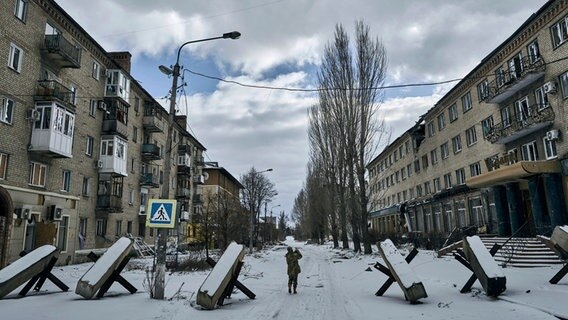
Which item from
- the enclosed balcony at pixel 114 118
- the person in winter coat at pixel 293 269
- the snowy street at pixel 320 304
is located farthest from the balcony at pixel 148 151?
the person in winter coat at pixel 293 269

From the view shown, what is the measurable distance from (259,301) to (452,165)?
96.9 feet

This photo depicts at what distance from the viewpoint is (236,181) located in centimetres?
8006

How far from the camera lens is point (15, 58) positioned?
19.3m

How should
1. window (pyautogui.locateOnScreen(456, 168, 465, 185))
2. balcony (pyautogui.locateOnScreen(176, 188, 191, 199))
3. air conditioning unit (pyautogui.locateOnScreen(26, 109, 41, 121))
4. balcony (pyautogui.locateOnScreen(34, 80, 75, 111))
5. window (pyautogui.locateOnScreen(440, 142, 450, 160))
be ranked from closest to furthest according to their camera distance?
1. air conditioning unit (pyautogui.locateOnScreen(26, 109, 41, 121))
2. balcony (pyautogui.locateOnScreen(34, 80, 75, 111))
3. window (pyautogui.locateOnScreen(456, 168, 465, 185))
4. window (pyautogui.locateOnScreen(440, 142, 450, 160))
5. balcony (pyautogui.locateOnScreen(176, 188, 191, 199))

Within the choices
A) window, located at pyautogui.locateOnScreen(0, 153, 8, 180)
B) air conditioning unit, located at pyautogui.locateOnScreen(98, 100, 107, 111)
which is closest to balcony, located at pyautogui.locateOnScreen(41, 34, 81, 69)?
air conditioning unit, located at pyautogui.locateOnScreen(98, 100, 107, 111)

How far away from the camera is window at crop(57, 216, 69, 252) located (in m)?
22.5

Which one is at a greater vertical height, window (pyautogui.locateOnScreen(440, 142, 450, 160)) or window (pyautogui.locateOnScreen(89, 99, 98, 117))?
window (pyautogui.locateOnScreen(89, 99, 98, 117))

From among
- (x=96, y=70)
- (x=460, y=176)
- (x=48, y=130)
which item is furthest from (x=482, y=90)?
(x=48, y=130)

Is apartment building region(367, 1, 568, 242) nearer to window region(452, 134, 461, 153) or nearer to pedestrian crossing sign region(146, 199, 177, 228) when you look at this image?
window region(452, 134, 461, 153)

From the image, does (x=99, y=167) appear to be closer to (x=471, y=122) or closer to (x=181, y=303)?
(x=181, y=303)

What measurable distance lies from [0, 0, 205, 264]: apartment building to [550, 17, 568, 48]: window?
87.6 ft

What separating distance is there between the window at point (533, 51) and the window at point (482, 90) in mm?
4570

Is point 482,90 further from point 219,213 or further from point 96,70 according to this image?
point 96,70

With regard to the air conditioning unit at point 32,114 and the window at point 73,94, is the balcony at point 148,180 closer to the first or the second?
the window at point 73,94
